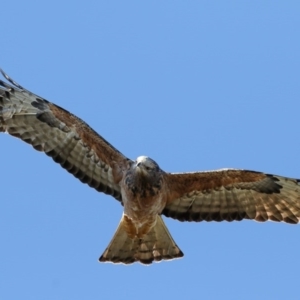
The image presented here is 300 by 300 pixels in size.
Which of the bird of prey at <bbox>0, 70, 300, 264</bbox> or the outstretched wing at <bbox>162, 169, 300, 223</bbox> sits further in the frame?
the outstretched wing at <bbox>162, 169, 300, 223</bbox>

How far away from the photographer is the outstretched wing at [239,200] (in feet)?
55.0

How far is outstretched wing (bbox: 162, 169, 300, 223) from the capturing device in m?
16.8

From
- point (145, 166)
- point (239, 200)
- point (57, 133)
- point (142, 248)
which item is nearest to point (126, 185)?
point (145, 166)

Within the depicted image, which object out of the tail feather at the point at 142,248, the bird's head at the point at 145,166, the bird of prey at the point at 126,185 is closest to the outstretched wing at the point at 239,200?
the bird of prey at the point at 126,185

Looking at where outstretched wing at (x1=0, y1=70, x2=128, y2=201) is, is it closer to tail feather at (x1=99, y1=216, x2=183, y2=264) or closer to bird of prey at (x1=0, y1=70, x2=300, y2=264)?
bird of prey at (x1=0, y1=70, x2=300, y2=264)

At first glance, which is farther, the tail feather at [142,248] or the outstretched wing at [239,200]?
the outstretched wing at [239,200]

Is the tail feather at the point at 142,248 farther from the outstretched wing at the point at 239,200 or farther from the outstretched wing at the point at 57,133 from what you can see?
the outstretched wing at the point at 57,133

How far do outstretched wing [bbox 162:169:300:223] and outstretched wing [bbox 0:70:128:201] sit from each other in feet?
3.24

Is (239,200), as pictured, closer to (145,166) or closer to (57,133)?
(145,166)

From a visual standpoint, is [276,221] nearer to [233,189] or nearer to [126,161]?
[233,189]

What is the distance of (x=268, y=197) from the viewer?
55.5ft

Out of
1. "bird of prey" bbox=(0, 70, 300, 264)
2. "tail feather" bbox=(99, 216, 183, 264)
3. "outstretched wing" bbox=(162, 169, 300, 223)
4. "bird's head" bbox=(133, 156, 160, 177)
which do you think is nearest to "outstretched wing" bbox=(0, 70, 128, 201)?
"bird of prey" bbox=(0, 70, 300, 264)

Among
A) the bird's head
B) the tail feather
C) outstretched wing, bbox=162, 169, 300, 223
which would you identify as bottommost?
the tail feather

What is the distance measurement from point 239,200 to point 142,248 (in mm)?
1601
